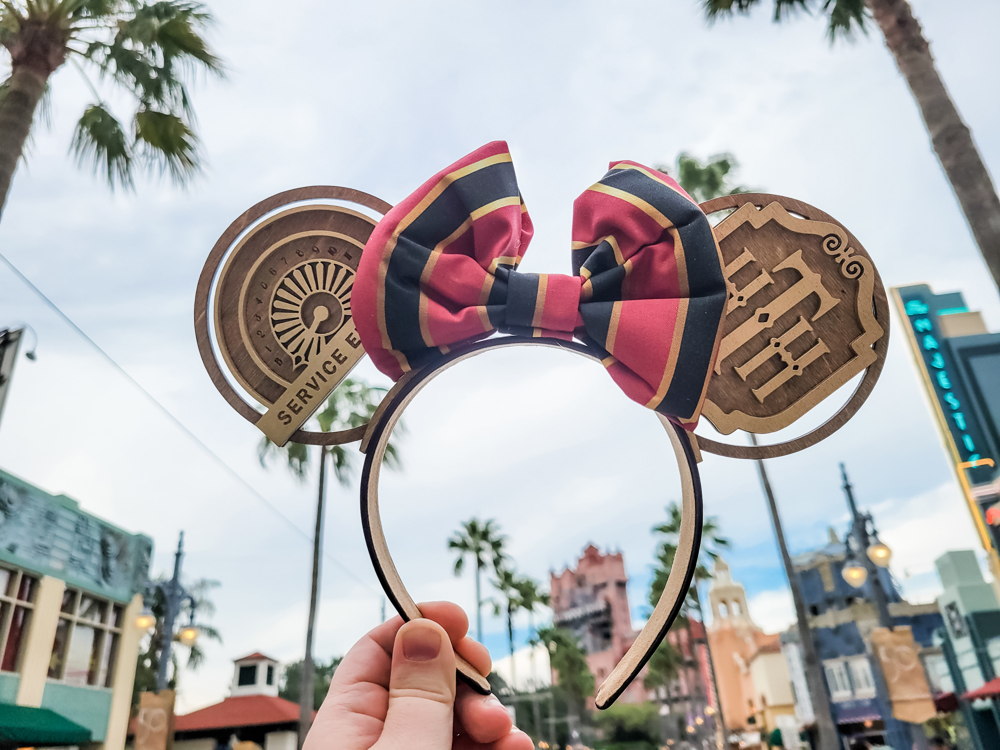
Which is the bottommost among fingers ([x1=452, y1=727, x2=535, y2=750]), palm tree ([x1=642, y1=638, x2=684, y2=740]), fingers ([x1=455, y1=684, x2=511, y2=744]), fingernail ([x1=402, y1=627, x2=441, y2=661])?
fingers ([x1=452, y1=727, x2=535, y2=750])

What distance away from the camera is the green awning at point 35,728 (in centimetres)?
611

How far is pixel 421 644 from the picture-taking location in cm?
63

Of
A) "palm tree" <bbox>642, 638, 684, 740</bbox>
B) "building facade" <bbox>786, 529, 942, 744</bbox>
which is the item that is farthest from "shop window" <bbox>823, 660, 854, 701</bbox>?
"palm tree" <bbox>642, 638, 684, 740</bbox>

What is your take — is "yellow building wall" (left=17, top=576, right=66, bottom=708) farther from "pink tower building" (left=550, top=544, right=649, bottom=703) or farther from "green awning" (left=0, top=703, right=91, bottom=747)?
"pink tower building" (left=550, top=544, right=649, bottom=703)

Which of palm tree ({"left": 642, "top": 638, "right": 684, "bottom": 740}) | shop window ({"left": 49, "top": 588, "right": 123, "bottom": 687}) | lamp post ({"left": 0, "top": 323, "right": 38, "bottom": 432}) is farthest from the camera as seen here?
palm tree ({"left": 642, "top": 638, "right": 684, "bottom": 740})

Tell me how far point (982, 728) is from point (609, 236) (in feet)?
44.9

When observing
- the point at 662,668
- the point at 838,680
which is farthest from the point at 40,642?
the point at 662,668

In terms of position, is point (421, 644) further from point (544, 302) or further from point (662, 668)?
point (662, 668)

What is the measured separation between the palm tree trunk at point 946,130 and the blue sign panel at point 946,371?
761 centimetres

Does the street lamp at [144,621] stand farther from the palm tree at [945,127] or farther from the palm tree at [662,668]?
the palm tree at [662,668]

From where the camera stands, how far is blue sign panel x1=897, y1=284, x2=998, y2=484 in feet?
29.1

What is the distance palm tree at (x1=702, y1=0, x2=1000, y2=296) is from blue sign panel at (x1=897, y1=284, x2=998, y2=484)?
7.60 meters

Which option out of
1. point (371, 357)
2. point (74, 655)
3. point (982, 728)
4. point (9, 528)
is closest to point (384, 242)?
point (371, 357)

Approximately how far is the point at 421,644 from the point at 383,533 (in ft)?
0.39
